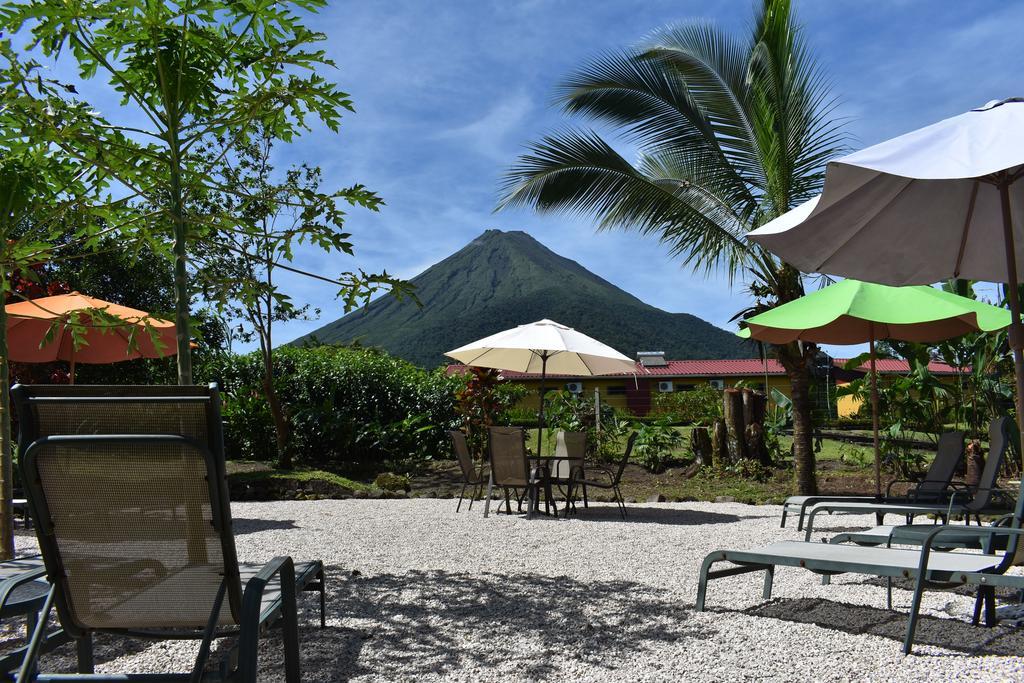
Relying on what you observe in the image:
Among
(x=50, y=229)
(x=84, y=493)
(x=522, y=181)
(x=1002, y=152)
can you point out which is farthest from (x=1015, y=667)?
(x=522, y=181)

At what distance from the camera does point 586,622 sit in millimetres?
4148

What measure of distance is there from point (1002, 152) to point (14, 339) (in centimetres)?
834

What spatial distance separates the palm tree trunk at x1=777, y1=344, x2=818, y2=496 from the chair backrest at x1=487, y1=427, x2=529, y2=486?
3708mm

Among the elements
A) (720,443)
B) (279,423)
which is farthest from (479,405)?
(720,443)

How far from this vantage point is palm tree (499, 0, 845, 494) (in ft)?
35.8

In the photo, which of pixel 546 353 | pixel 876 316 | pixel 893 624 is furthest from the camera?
pixel 546 353

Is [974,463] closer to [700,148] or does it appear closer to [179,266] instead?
[700,148]

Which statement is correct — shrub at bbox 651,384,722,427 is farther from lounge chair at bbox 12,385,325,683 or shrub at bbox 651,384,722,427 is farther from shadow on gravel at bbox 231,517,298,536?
lounge chair at bbox 12,385,325,683

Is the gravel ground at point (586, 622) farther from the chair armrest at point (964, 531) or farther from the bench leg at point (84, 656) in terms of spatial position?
the bench leg at point (84, 656)

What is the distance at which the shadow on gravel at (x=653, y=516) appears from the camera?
26.9ft

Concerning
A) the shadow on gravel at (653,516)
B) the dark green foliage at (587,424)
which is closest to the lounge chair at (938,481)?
the shadow on gravel at (653,516)

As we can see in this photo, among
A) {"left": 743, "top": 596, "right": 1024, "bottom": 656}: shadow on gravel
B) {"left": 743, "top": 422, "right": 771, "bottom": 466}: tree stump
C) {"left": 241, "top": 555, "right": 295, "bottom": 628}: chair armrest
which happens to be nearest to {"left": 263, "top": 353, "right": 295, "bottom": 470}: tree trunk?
{"left": 743, "top": 422, "right": 771, "bottom": 466}: tree stump

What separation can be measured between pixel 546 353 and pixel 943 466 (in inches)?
182

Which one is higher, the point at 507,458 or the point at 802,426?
the point at 802,426
